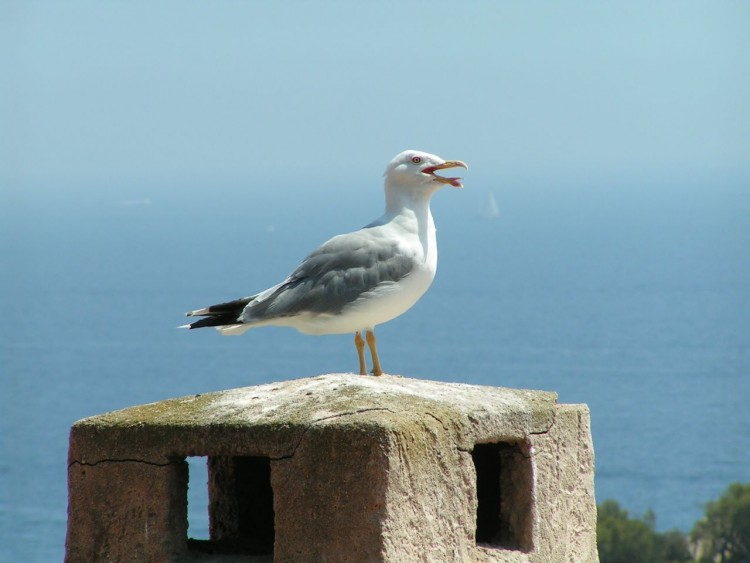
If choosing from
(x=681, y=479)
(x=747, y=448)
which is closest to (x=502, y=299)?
(x=747, y=448)

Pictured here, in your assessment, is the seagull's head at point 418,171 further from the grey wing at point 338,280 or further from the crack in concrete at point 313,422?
the crack in concrete at point 313,422

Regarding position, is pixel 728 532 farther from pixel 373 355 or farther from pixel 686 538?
pixel 373 355

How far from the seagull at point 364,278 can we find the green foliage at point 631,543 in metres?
28.5

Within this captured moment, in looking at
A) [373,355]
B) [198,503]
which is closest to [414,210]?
[373,355]

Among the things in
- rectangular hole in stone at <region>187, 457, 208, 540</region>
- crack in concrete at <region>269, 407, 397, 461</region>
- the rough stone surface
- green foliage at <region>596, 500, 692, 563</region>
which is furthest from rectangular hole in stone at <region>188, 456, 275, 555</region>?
rectangular hole in stone at <region>187, 457, 208, 540</region>

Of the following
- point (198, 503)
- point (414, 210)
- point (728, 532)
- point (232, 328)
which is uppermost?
point (414, 210)

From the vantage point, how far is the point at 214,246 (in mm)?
198125

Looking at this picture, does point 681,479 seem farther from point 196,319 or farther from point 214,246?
point 214,246

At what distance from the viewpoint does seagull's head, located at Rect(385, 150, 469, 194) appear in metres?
9.85

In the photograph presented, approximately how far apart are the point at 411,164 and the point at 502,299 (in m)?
143

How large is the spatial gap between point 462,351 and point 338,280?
106516 mm

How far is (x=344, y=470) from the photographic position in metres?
7.60

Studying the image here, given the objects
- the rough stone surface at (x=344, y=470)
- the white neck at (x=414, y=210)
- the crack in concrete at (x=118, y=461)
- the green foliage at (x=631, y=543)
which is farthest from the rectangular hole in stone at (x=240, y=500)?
the green foliage at (x=631, y=543)

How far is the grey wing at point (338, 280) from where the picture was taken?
9609mm
